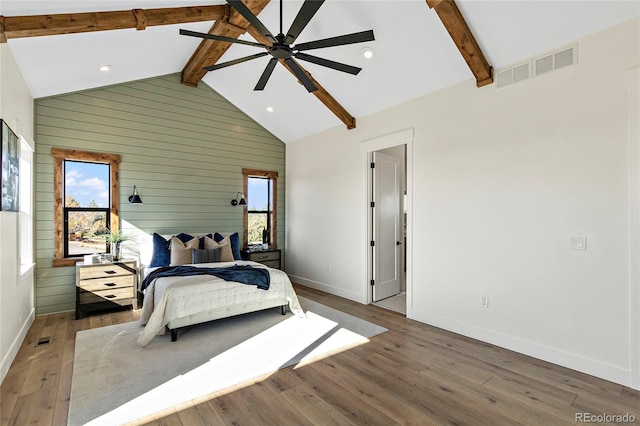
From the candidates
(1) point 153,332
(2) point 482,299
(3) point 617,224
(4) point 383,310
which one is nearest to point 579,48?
(3) point 617,224

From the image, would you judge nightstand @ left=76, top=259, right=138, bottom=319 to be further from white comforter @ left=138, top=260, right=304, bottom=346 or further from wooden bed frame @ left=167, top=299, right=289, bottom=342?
wooden bed frame @ left=167, top=299, right=289, bottom=342

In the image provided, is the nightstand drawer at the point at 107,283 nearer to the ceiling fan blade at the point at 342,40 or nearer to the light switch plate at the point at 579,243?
the ceiling fan blade at the point at 342,40

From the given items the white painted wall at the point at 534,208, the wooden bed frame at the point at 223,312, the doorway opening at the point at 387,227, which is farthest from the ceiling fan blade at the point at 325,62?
the wooden bed frame at the point at 223,312

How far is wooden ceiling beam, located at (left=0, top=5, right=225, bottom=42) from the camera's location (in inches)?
112

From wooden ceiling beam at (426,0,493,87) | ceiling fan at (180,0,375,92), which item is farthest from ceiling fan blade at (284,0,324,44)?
wooden ceiling beam at (426,0,493,87)

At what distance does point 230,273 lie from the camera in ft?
13.6

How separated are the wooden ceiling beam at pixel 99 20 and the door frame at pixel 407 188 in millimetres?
2698

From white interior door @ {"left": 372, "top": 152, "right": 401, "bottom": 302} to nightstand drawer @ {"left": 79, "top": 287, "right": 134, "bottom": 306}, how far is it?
12.4ft

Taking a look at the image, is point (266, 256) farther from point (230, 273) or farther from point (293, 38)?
point (293, 38)

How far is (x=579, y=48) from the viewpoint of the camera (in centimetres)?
305

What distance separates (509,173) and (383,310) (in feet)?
8.54

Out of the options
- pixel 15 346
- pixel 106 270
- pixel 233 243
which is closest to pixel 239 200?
pixel 233 243

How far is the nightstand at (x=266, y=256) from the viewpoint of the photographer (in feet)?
20.4

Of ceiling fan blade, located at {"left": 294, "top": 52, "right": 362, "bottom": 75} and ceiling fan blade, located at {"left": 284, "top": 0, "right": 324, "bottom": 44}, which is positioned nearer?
ceiling fan blade, located at {"left": 284, "top": 0, "right": 324, "bottom": 44}
